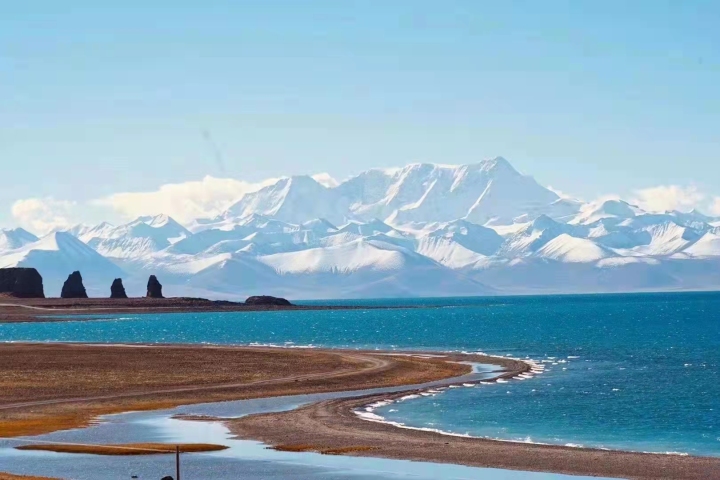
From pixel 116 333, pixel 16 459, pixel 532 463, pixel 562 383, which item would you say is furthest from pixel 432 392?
pixel 116 333

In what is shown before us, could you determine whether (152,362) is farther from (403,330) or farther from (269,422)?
(403,330)

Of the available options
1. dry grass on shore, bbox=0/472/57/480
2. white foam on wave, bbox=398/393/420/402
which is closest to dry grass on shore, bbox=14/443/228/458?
dry grass on shore, bbox=0/472/57/480

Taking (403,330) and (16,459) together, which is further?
(403,330)

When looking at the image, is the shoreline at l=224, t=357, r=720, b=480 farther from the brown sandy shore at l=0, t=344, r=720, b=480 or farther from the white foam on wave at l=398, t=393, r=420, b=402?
the white foam on wave at l=398, t=393, r=420, b=402

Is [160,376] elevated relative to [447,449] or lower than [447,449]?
elevated

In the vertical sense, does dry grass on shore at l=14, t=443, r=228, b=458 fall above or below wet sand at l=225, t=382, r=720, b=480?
above

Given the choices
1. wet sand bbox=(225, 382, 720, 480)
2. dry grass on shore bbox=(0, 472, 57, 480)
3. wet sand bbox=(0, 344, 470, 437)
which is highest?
wet sand bbox=(0, 344, 470, 437)

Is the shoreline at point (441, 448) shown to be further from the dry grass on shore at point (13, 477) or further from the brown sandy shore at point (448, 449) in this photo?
the dry grass on shore at point (13, 477)

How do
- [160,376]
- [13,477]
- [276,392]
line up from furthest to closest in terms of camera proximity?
[160,376] < [276,392] < [13,477]

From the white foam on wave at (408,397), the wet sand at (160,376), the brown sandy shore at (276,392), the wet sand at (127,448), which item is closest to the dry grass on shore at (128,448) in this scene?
the wet sand at (127,448)

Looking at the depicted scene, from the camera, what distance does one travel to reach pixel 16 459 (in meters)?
44.9

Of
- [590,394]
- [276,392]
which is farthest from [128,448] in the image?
[590,394]

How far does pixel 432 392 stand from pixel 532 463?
2903cm

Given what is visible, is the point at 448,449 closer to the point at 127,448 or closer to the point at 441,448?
the point at 441,448
